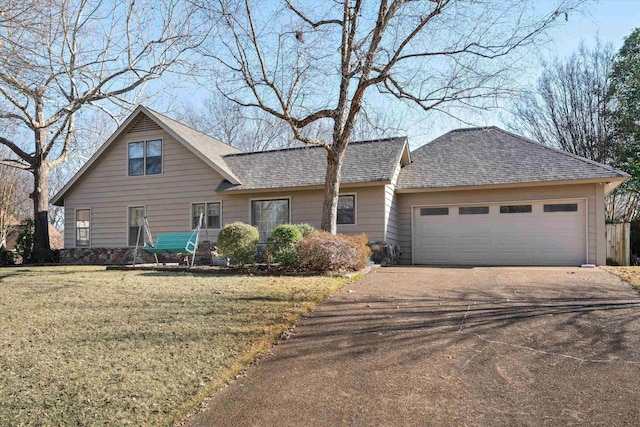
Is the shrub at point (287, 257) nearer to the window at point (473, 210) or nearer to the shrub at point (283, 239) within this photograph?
the shrub at point (283, 239)

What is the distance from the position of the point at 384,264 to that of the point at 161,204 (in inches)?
316

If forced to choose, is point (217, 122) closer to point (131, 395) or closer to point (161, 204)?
point (161, 204)

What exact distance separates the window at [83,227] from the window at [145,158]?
2413 mm

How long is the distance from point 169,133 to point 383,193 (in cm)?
761

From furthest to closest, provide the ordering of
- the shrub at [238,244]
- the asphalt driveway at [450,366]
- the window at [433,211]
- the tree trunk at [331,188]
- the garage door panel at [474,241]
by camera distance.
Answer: the window at [433,211], the garage door panel at [474,241], the tree trunk at [331,188], the shrub at [238,244], the asphalt driveway at [450,366]

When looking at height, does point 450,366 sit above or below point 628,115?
below

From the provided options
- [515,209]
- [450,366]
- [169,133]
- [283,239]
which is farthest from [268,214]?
[450,366]

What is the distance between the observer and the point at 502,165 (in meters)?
14.8

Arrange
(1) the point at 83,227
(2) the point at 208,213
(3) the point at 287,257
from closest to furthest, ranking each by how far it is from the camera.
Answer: (3) the point at 287,257 < (2) the point at 208,213 < (1) the point at 83,227

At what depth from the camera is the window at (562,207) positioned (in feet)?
45.1

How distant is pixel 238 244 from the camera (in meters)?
11.1

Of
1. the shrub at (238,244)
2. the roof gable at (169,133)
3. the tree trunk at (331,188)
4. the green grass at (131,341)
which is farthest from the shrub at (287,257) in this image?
the roof gable at (169,133)

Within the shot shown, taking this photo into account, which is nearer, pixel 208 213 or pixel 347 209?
pixel 347 209

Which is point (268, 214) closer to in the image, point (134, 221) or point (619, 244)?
point (134, 221)
